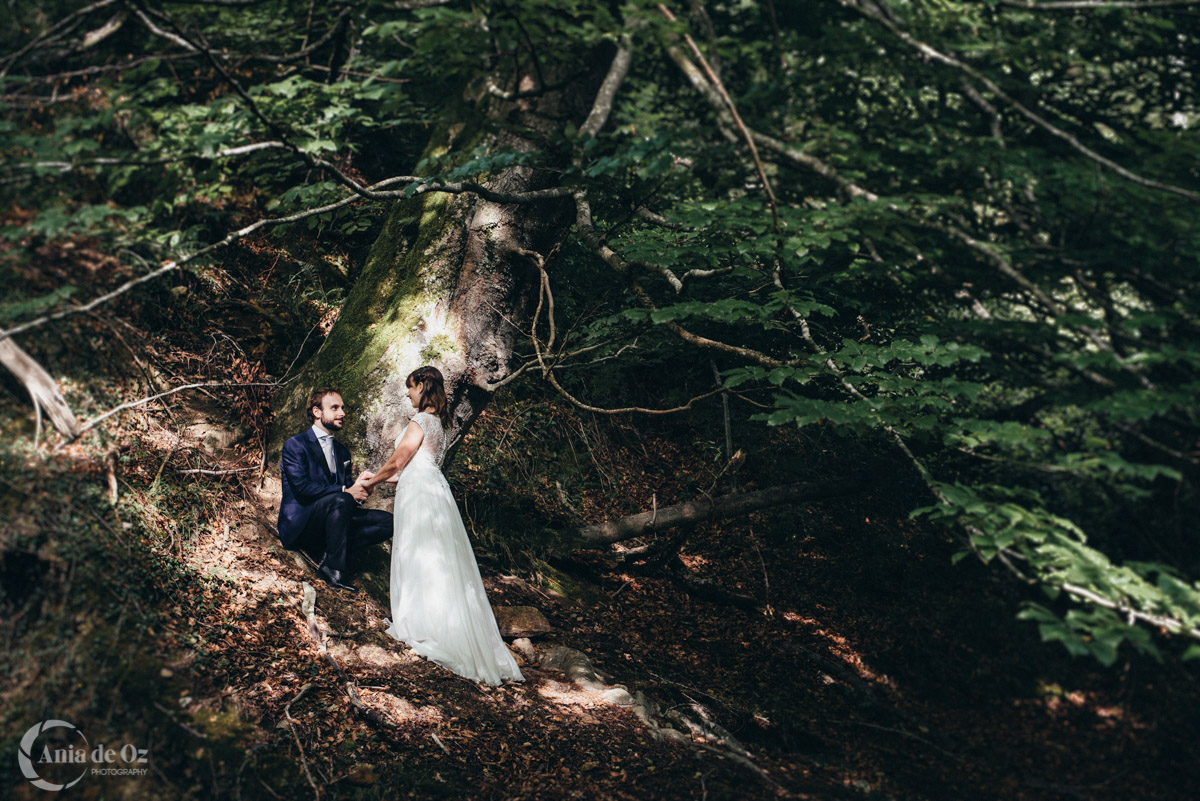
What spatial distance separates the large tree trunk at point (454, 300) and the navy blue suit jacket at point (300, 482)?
397 mm

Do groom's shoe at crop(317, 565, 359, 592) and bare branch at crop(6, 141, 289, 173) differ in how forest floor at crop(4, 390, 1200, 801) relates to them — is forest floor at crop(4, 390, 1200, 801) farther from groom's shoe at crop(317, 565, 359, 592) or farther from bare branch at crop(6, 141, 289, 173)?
bare branch at crop(6, 141, 289, 173)

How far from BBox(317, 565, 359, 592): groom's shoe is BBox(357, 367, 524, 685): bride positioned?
15.3 inches

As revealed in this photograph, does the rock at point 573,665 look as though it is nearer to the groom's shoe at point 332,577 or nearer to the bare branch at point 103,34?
the groom's shoe at point 332,577

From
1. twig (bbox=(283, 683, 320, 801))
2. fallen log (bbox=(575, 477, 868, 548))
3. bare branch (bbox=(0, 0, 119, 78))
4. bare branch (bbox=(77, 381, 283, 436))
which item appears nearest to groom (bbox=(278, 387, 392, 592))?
bare branch (bbox=(77, 381, 283, 436))

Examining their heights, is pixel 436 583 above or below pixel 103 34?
below

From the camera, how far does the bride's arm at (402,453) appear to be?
15.2 feet

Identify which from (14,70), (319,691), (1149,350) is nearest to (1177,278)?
(1149,350)

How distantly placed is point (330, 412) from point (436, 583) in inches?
59.4

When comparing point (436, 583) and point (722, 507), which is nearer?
point (436, 583)

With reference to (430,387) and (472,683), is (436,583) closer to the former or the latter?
(472,683)

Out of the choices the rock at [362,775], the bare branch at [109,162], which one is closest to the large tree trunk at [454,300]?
the bare branch at [109,162]

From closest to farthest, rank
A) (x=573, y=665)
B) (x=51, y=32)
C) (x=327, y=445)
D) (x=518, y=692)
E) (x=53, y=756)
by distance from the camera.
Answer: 1. (x=53, y=756)
2. (x=51, y=32)
3. (x=518, y=692)
4. (x=327, y=445)
5. (x=573, y=665)

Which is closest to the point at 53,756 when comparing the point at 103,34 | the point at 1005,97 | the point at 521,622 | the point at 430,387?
the point at 430,387

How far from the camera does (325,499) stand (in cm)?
451
